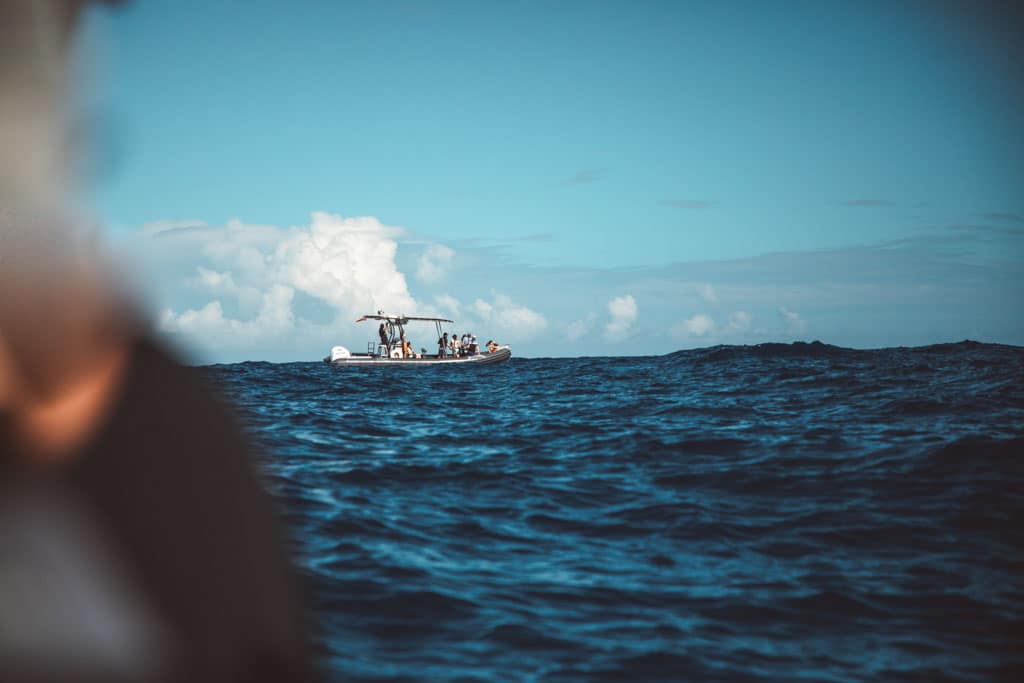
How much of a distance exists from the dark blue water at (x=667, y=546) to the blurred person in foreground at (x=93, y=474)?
0.86 feet

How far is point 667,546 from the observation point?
6770 millimetres

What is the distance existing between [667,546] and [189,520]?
20.1 ft

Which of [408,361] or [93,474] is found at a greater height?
[93,474]

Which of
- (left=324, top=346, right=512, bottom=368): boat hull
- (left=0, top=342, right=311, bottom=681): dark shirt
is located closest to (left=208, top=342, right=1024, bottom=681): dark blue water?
(left=0, top=342, right=311, bottom=681): dark shirt

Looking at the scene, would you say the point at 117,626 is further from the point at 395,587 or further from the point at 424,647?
the point at 395,587

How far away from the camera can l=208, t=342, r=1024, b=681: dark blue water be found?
14.9ft

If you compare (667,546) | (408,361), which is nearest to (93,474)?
(667,546)

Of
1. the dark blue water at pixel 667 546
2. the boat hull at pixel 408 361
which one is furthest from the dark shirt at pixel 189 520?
the boat hull at pixel 408 361

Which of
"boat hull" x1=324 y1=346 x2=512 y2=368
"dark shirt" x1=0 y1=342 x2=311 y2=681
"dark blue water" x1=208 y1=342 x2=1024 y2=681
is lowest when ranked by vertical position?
"dark blue water" x1=208 y1=342 x2=1024 y2=681

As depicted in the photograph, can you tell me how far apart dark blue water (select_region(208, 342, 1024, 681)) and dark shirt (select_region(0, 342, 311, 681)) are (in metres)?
0.23

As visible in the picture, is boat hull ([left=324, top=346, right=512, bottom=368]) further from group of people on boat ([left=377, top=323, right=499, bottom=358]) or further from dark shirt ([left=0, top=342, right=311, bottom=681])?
dark shirt ([left=0, top=342, right=311, bottom=681])

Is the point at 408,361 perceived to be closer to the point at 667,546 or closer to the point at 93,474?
the point at 667,546

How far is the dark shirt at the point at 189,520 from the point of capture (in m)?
1.16

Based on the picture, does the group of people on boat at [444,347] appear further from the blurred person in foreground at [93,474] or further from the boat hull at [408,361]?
the blurred person in foreground at [93,474]
